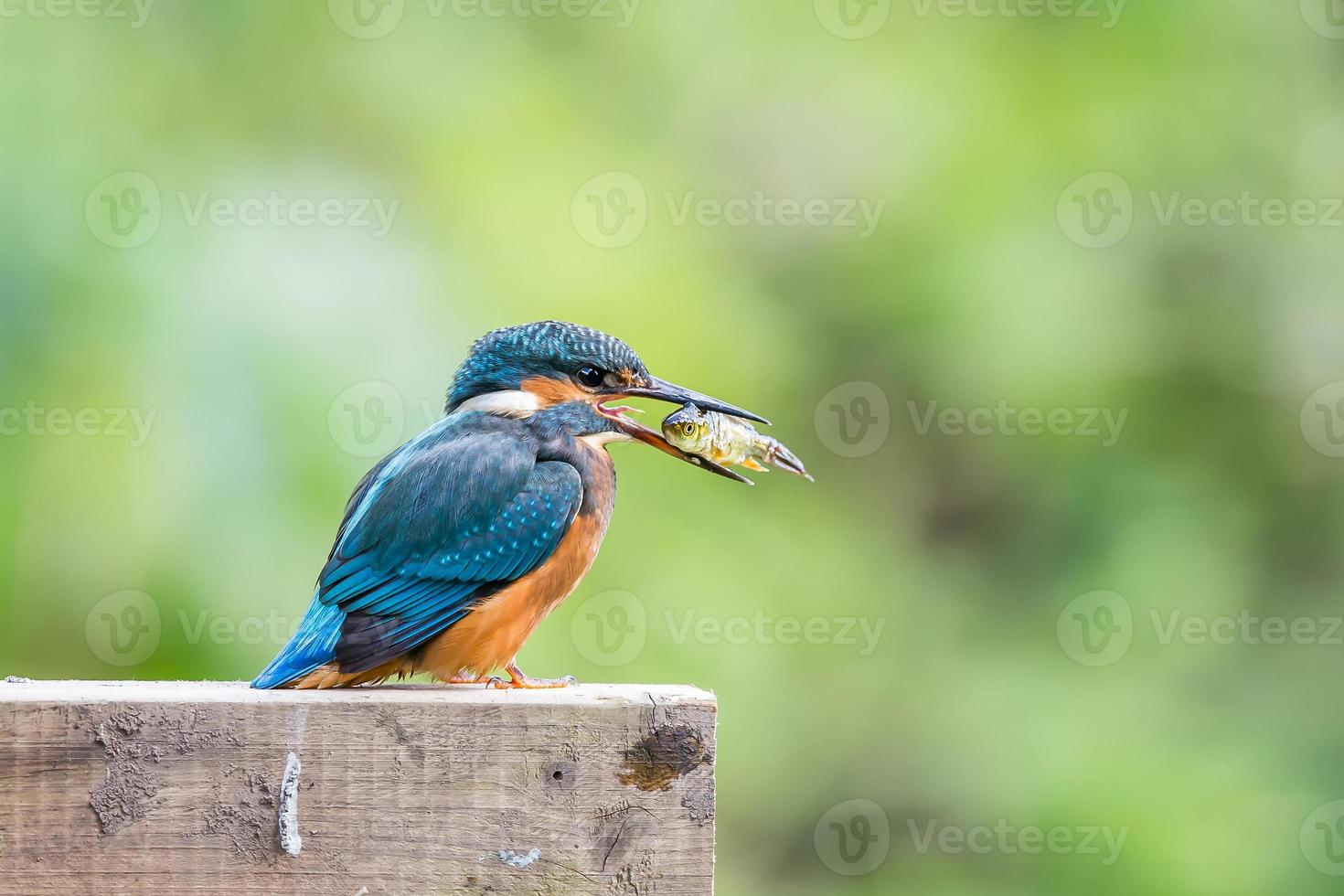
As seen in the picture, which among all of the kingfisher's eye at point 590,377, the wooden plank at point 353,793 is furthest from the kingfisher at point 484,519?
the wooden plank at point 353,793

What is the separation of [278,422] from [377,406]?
0.33 metres

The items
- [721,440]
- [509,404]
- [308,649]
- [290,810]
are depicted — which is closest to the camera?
[290,810]

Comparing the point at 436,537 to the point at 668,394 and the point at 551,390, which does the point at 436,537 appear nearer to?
the point at 551,390

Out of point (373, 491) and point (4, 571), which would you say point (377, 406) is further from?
point (373, 491)

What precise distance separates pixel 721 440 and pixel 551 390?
0.37 meters

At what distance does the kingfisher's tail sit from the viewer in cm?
208

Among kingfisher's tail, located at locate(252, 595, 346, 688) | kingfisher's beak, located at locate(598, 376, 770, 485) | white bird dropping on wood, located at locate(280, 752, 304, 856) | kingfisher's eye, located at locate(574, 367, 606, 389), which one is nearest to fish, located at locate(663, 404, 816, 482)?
kingfisher's beak, located at locate(598, 376, 770, 485)

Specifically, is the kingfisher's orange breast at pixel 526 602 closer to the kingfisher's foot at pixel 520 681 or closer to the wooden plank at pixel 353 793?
the kingfisher's foot at pixel 520 681

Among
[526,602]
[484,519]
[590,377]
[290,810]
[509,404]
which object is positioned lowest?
[290,810]

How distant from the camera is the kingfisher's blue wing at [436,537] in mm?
2271

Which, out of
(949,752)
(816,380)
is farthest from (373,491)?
(949,752)

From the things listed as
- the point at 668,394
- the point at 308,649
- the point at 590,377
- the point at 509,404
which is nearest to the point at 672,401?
the point at 668,394

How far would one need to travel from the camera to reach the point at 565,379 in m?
2.69

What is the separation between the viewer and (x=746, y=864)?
5.09 meters
